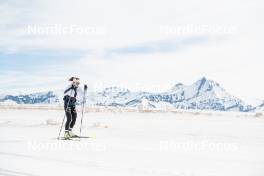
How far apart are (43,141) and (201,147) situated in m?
5.17

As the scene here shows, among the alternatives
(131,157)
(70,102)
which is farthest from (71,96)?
(131,157)

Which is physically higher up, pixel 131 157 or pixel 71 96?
pixel 71 96

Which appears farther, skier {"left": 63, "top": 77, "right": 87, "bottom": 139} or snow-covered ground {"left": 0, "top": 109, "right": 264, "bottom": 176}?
skier {"left": 63, "top": 77, "right": 87, "bottom": 139}

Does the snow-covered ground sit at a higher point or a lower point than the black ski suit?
lower

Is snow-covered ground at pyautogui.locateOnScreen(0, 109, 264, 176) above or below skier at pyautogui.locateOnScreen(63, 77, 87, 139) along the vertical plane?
below

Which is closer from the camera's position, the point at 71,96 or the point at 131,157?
the point at 131,157

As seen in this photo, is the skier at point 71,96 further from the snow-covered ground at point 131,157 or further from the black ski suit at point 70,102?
the snow-covered ground at point 131,157

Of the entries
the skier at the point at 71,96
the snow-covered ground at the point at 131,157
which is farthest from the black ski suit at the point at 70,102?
the snow-covered ground at the point at 131,157

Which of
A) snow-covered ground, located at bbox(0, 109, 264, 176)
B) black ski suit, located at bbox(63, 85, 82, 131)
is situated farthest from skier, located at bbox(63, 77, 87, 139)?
snow-covered ground, located at bbox(0, 109, 264, 176)

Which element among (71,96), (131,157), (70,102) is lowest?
(131,157)

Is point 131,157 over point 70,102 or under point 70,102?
under

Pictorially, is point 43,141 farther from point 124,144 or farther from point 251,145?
point 251,145

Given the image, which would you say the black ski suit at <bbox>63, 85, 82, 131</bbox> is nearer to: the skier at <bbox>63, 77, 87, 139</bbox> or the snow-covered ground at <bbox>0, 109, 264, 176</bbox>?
the skier at <bbox>63, 77, 87, 139</bbox>

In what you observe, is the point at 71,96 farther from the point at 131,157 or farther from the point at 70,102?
the point at 131,157
